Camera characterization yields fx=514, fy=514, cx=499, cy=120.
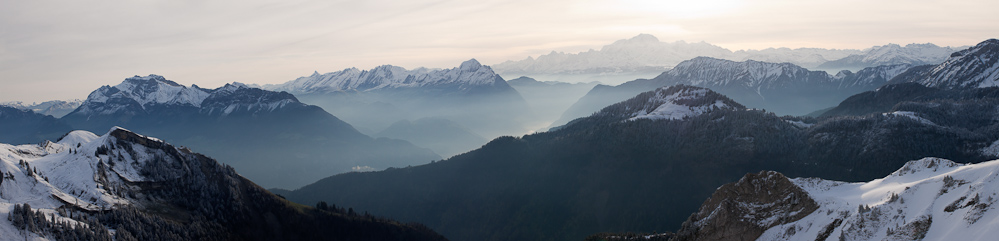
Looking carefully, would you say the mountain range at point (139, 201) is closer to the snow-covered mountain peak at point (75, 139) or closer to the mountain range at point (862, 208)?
the snow-covered mountain peak at point (75, 139)

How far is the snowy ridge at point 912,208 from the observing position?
174ft

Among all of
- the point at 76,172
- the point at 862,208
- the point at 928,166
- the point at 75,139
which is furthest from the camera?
the point at 75,139

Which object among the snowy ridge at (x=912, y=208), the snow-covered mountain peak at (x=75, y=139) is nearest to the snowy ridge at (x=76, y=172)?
the snow-covered mountain peak at (x=75, y=139)

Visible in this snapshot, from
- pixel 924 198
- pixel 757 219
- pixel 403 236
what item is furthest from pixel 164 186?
pixel 924 198

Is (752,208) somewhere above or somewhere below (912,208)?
below

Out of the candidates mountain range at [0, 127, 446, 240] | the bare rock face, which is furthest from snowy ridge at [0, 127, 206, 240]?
the bare rock face

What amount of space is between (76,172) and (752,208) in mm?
137493

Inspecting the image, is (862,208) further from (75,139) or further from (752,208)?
(75,139)

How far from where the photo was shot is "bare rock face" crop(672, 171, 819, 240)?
254 feet

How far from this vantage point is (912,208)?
61062 mm

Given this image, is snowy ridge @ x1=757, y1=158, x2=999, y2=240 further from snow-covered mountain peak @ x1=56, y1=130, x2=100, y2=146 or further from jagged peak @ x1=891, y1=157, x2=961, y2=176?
snow-covered mountain peak @ x1=56, y1=130, x2=100, y2=146

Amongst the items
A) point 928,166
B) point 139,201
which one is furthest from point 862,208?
point 139,201

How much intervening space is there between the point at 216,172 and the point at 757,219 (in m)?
137

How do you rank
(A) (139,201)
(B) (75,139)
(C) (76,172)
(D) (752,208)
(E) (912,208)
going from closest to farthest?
(E) (912,208)
(D) (752,208)
(C) (76,172)
(A) (139,201)
(B) (75,139)
